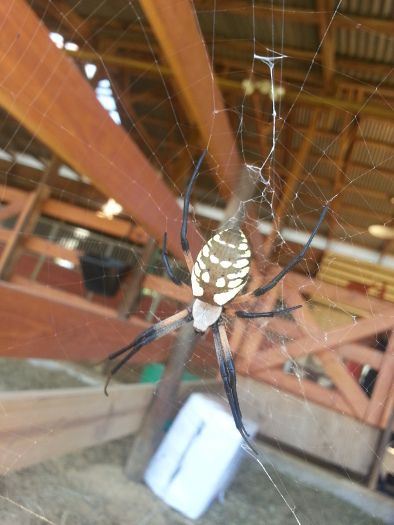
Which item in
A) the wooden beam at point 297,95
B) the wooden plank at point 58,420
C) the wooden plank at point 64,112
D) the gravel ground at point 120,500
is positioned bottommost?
the gravel ground at point 120,500

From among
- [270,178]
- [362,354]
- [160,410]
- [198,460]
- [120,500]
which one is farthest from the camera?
[270,178]

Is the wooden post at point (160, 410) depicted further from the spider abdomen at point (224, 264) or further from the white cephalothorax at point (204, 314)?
the spider abdomen at point (224, 264)

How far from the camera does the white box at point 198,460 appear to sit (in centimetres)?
239

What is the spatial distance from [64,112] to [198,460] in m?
1.98

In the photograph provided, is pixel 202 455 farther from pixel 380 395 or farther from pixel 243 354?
pixel 380 395

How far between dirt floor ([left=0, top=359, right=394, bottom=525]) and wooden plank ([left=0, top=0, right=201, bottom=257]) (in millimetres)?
1104

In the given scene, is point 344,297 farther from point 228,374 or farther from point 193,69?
point 193,69

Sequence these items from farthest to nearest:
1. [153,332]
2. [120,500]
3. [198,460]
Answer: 1. [198,460]
2. [120,500]
3. [153,332]

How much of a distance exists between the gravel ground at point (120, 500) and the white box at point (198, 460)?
0.07 metres

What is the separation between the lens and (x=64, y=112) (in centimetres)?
123

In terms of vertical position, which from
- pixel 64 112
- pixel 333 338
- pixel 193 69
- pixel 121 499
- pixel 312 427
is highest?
pixel 193 69

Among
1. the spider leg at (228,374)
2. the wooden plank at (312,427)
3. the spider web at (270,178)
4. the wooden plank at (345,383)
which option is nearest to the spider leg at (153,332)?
the spider leg at (228,374)

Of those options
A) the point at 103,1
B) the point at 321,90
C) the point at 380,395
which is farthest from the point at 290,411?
the point at 103,1

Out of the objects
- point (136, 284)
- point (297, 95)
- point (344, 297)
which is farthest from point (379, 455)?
point (297, 95)
